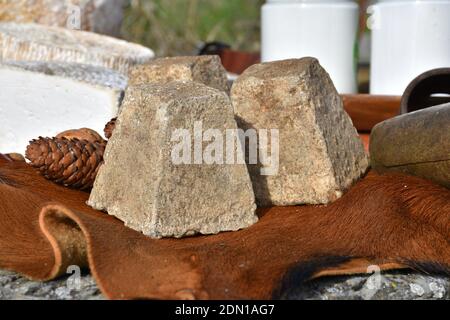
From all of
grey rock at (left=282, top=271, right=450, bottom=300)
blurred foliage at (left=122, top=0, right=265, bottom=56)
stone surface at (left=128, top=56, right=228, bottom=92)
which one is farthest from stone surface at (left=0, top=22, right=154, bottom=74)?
blurred foliage at (left=122, top=0, right=265, bottom=56)

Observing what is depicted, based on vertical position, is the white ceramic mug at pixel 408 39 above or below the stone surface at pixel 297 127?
above

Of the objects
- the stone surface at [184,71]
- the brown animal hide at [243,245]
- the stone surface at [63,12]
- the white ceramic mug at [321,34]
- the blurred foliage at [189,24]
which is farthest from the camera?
the blurred foliage at [189,24]

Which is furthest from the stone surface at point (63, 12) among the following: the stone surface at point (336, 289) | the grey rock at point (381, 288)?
the grey rock at point (381, 288)

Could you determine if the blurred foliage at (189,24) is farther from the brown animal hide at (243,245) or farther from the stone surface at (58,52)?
the brown animal hide at (243,245)

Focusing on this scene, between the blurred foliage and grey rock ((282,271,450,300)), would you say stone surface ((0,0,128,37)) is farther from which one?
grey rock ((282,271,450,300))

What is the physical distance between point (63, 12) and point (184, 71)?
166 cm

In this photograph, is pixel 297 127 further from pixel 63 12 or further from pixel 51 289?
pixel 63 12

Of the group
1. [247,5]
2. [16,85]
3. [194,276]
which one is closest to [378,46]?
[16,85]

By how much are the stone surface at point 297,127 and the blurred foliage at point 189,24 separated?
3.59 metres

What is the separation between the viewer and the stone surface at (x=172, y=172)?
1.49 metres

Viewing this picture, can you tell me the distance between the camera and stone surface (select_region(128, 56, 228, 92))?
1861 millimetres

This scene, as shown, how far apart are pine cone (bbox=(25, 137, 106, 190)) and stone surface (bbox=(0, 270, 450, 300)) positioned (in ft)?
1.25

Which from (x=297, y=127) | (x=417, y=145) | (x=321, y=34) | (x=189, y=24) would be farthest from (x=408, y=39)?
(x=189, y=24)

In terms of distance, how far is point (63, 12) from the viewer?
3.33 metres
